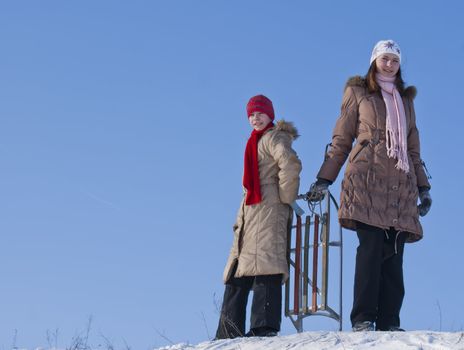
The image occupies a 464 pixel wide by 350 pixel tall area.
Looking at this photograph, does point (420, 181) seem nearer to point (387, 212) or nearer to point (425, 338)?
point (387, 212)

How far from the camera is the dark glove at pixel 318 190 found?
294 inches

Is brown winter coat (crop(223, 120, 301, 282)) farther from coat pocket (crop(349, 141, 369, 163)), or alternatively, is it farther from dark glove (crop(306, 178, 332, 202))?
coat pocket (crop(349, 141, 369, 163))

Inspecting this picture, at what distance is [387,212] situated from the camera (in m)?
7.07

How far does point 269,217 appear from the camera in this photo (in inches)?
294

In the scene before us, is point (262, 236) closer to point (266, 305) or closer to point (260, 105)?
point (266, 305)

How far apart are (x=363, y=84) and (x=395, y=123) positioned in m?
0.43

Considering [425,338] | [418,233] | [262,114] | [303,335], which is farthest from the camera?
[262,114]

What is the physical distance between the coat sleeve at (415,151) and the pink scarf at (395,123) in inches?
8.1

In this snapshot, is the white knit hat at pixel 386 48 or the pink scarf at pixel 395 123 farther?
the white knit hat at pixel 386 48

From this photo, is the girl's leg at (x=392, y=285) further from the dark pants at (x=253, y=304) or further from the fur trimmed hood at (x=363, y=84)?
the fur trimmed hood at (x=363, y=84)

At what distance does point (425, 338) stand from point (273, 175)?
6.60ft

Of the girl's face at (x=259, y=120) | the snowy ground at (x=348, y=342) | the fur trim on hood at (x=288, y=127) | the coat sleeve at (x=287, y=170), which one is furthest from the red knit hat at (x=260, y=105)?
the snowy ground at (x=348, y=342)

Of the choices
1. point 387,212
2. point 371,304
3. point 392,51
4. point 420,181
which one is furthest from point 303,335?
point 392,51

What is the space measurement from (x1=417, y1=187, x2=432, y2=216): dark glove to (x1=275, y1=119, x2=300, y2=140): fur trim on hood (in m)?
1.07
